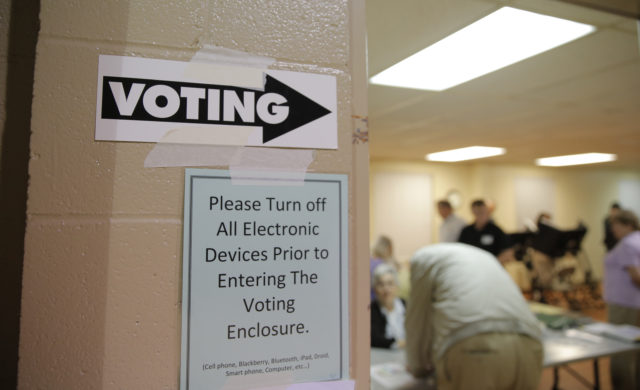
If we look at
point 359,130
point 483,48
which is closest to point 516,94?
point 483,48

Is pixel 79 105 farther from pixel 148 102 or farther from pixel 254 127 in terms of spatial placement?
pixel 254 127

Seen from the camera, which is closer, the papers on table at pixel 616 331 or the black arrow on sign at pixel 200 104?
the black arrow on sign at pixel 200 104

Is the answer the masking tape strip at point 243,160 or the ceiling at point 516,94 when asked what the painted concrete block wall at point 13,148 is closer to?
the masking tape strip at point 243,160

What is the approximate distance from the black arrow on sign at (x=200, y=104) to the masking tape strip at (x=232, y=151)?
16 mm

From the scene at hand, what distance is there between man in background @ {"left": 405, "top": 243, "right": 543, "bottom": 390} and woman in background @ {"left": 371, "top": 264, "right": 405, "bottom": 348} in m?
0.48

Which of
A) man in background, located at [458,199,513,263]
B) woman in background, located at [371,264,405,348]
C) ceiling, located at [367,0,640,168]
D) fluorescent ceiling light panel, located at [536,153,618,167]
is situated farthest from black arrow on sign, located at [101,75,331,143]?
fluorescent ceiling light panel, located at [536,153,618,167]

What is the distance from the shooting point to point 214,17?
2.34ft

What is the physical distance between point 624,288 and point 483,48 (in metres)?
2.46

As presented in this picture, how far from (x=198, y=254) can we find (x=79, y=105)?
0.33 m

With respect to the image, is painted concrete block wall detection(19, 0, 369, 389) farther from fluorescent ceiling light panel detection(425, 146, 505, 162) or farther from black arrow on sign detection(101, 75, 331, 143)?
fluorescent ceiling light panel detection(425, 146, 505, 162)

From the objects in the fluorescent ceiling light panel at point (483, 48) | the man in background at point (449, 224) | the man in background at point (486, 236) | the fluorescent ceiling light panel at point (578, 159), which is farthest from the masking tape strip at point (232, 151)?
the fluorescent ceiling light panel at point (578, 159)

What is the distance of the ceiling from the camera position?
1.62m

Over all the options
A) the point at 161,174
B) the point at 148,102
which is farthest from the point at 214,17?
the point at 161,174

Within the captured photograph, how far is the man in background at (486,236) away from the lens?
176 inches
